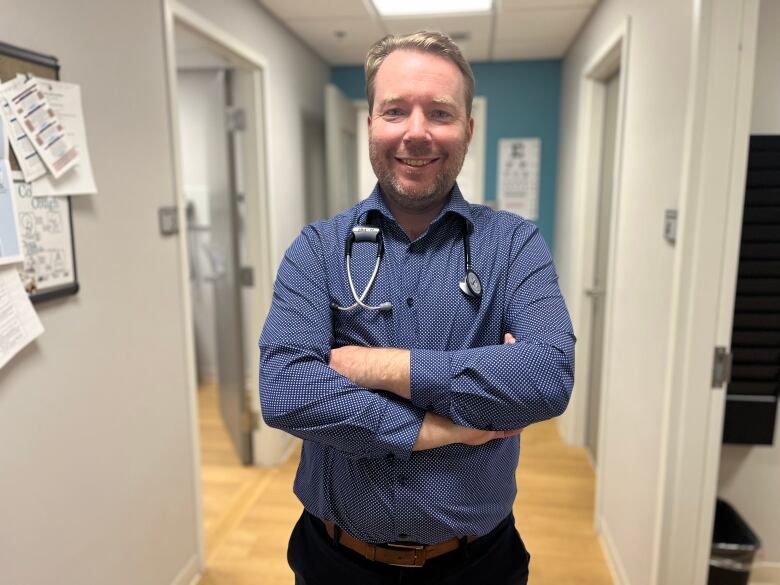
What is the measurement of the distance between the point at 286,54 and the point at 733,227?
8.34ft

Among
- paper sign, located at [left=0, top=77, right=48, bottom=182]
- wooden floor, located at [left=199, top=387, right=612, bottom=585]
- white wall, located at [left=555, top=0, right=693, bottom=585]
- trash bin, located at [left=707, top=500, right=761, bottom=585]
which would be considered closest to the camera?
paper sign, located at [left=0, top=77, right=48, bottom=182]

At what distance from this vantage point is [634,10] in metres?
2.13

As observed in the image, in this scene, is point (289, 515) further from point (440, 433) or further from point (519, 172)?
point (519, 172)

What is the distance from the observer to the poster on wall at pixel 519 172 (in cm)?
412

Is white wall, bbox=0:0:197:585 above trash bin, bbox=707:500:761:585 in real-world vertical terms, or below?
above

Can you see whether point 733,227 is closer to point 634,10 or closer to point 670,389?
point 670,389

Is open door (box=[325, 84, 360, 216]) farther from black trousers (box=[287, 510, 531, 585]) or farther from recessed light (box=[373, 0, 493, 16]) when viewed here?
black trousers (box=[287, 510, 531, 585])

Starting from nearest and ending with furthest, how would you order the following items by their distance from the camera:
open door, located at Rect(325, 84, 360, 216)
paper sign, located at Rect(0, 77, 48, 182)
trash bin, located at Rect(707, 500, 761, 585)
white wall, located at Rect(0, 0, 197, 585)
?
paper sign, located at Rect(0, 77, 48, 182) → white wall, located at Rect(0, 0, 197, 585) → trash bin, located at Rect(707, 500, 761, 585) → open door, located at Rect(325, 84, 360, 216)

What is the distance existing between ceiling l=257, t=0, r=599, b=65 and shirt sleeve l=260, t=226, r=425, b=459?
2.18 metres

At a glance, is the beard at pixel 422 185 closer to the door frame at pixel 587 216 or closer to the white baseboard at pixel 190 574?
the door frame at pixel 587 216

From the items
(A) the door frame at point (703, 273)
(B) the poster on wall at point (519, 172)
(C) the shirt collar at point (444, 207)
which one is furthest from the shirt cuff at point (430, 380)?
(B) the poster on wall at point (519, 172)

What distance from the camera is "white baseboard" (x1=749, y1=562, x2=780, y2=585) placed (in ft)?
6.89

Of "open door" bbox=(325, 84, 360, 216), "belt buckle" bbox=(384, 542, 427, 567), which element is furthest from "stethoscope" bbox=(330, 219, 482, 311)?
"open door" bbox=(325, 84, 360, 216)

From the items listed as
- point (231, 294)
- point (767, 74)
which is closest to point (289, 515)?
point (231, 294)
